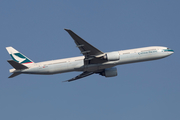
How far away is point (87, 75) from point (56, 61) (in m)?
10.3

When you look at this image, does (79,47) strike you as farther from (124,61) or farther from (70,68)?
(124,61)

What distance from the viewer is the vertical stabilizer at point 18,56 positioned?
5562cm

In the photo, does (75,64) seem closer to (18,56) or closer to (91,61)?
(91,61)

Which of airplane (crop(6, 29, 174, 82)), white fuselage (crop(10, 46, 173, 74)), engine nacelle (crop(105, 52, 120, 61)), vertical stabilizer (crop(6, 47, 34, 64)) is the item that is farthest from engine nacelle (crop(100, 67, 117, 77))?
vertical stabilizer (crop(6, 47, 34, 64))

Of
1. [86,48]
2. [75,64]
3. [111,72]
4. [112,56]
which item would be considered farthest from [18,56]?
[112,56]


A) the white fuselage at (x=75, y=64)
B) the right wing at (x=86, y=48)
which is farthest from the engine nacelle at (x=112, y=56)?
the white fuselage at (x=75, y=64)

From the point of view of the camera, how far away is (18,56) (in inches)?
2216

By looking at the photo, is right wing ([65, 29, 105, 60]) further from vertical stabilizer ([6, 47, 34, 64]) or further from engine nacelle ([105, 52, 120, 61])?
vertical stabilizer ([6, 47, 34, 64])

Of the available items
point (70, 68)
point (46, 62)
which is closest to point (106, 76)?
point (70, 68)

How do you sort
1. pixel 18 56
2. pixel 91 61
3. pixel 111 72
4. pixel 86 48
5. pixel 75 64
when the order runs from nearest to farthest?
1. pixel 86 48
2. pixel 91 61
3. pixel 75 64
4. pixel 18 56
5. pixel 111 72

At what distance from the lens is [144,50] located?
5416cm

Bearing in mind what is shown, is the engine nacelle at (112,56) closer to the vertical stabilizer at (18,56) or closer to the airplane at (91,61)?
the airplane at (91,61)

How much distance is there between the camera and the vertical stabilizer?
55.6 m

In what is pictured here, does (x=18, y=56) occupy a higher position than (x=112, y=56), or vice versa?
(x=18, y=56)
